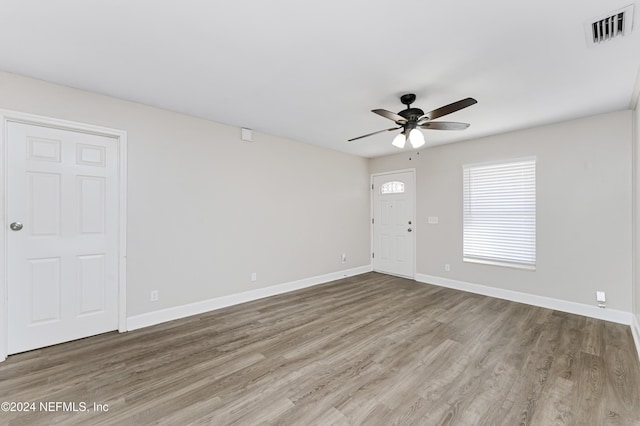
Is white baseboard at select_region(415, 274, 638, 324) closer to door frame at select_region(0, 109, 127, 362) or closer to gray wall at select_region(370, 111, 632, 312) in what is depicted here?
gray wall at select_region(370, 111, 632, 312)

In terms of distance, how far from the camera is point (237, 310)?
374 cm

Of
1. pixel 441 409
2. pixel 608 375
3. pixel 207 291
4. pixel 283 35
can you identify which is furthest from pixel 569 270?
pixel 207 291

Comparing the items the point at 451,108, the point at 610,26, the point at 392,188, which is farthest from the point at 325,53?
the point at 392,188

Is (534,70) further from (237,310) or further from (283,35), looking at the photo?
(237,310)

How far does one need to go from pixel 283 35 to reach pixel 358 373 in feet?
8.82

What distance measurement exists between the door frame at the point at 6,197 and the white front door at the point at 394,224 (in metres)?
4.59

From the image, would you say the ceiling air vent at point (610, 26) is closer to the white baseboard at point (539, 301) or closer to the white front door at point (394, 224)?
the white baseboard at point (539, 301)

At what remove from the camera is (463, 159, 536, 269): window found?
407 cm

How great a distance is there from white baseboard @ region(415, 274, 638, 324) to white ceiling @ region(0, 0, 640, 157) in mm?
2474

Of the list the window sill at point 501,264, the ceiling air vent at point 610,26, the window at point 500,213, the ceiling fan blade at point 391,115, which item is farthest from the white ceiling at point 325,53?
the window sill at point 501,264

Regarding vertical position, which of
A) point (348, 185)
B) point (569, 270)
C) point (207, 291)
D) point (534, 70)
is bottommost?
point (207, 291)

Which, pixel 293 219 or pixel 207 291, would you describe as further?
pixel 293 219

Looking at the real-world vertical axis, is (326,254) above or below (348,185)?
below

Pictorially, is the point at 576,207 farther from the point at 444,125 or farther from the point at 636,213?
the point at 444,125
